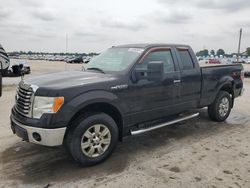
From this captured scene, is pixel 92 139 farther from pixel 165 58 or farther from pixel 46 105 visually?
pixel 165 58

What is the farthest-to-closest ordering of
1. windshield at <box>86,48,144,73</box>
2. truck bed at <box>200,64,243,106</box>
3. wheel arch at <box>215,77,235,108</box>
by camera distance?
wheel arch at <box>215,77,235,108</box>
truck bed at <box>200,64,243,106</box>
windshield at <box>86,48,144,73</box>

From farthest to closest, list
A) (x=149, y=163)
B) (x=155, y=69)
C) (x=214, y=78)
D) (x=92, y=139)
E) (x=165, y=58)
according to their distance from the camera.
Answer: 1. (x=214, y=78)
2. (x=165, y=58)
3. (x=155, y=69)
4. (x=149, y=163)
5. (x=92, y=139)

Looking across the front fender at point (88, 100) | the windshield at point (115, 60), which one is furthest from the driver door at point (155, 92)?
the front fender at point (88, 100)

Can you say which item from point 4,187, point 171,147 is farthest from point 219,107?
point 4,187

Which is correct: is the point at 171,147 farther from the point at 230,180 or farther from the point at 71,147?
the point at 71,147

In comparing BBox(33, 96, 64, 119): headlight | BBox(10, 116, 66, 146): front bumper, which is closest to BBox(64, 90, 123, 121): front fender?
BBox(33, 96, 64, 119): headlight

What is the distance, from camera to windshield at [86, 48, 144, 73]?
4.48 meters

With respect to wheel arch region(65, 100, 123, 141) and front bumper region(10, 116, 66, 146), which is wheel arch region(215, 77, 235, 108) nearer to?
wheel arch region(65, 100, 123, 141)

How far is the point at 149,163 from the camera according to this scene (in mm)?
4004

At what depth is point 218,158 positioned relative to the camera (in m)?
4.21

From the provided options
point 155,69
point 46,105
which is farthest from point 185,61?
point 46,105

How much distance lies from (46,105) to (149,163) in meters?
1.76

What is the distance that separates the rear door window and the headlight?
2.68 meters

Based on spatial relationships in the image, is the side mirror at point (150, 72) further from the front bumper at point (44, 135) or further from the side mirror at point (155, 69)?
the front bumper at point (44, 135)
